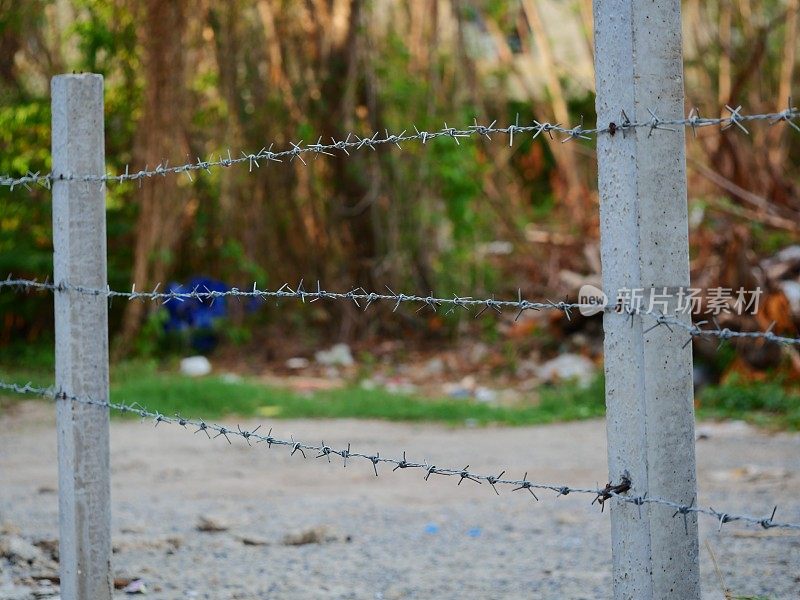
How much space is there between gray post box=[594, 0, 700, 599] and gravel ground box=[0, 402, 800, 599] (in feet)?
0.28

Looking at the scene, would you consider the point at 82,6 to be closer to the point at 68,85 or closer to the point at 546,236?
the point at 546,236

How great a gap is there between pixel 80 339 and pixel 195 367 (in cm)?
584

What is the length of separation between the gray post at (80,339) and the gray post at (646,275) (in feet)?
4.32

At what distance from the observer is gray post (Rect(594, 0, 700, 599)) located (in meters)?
1.85

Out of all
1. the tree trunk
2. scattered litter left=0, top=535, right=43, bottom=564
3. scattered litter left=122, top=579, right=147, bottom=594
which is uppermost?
the tree trunk

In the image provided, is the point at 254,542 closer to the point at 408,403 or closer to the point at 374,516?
the point at 374,516

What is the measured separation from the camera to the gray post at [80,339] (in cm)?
260

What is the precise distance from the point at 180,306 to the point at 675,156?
7550mm

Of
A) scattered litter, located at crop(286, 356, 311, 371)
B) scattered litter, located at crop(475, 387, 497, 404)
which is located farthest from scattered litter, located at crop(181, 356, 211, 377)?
scattered litter, located at crop(475, 387, 497, 404)

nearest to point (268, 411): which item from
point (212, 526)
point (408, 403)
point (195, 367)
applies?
point (408, 403)

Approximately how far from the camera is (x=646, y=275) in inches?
72.9

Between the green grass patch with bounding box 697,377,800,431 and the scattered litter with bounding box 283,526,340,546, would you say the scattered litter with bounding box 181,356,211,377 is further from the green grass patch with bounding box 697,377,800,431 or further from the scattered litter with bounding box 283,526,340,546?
the scattered litter with bounding box 283,526,340,546

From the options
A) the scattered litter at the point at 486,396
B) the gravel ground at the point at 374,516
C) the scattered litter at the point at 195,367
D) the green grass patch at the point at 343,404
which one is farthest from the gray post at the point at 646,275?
the scattered litter at the point at 195,367

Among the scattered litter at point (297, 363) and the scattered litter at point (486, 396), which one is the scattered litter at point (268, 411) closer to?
the scattered litter at point (486, 396)
